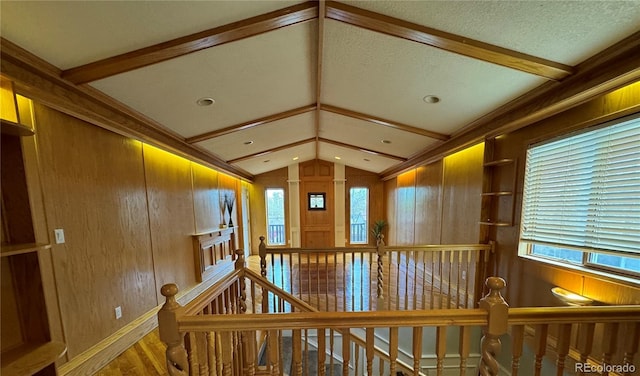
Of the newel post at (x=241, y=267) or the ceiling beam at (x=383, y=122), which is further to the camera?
the ceiling beam at (x=383, y=122)

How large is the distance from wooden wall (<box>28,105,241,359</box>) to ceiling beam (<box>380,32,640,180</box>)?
12.2 feet

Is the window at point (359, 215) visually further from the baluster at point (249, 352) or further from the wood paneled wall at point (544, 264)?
the baluster at point (249, 352)

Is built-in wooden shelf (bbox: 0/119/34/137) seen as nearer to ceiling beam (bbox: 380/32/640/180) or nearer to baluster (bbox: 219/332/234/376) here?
baluster (bbox: 219/332/234/376)

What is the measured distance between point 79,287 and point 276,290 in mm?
1541

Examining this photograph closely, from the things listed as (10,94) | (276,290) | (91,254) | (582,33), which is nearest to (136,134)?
(10,94)

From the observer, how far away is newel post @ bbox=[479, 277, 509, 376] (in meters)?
1.01

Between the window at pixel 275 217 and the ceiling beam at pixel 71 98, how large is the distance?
450 cm

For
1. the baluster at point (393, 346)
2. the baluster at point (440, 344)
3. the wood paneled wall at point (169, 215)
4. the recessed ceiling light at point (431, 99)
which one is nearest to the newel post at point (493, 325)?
the baluster at point (440, 344)

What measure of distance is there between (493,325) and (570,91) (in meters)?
1.80

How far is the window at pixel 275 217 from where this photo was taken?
24.4 ft

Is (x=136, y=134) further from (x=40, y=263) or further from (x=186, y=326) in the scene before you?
(x=186, y=326)

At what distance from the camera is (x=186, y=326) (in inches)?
40.1

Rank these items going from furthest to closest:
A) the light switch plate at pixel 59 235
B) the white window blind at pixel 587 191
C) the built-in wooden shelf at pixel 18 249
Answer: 1. the light switch plate at pixel 59 235
2. the white window blind at pixel 587 191
3. the built-in wooden shelf at pixel 18 249

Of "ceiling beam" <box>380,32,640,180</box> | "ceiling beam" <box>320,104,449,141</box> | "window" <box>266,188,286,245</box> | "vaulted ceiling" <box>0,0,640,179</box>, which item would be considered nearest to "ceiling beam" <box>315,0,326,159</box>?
"vaulted ceiling" <box>0,0,640,179</box>
